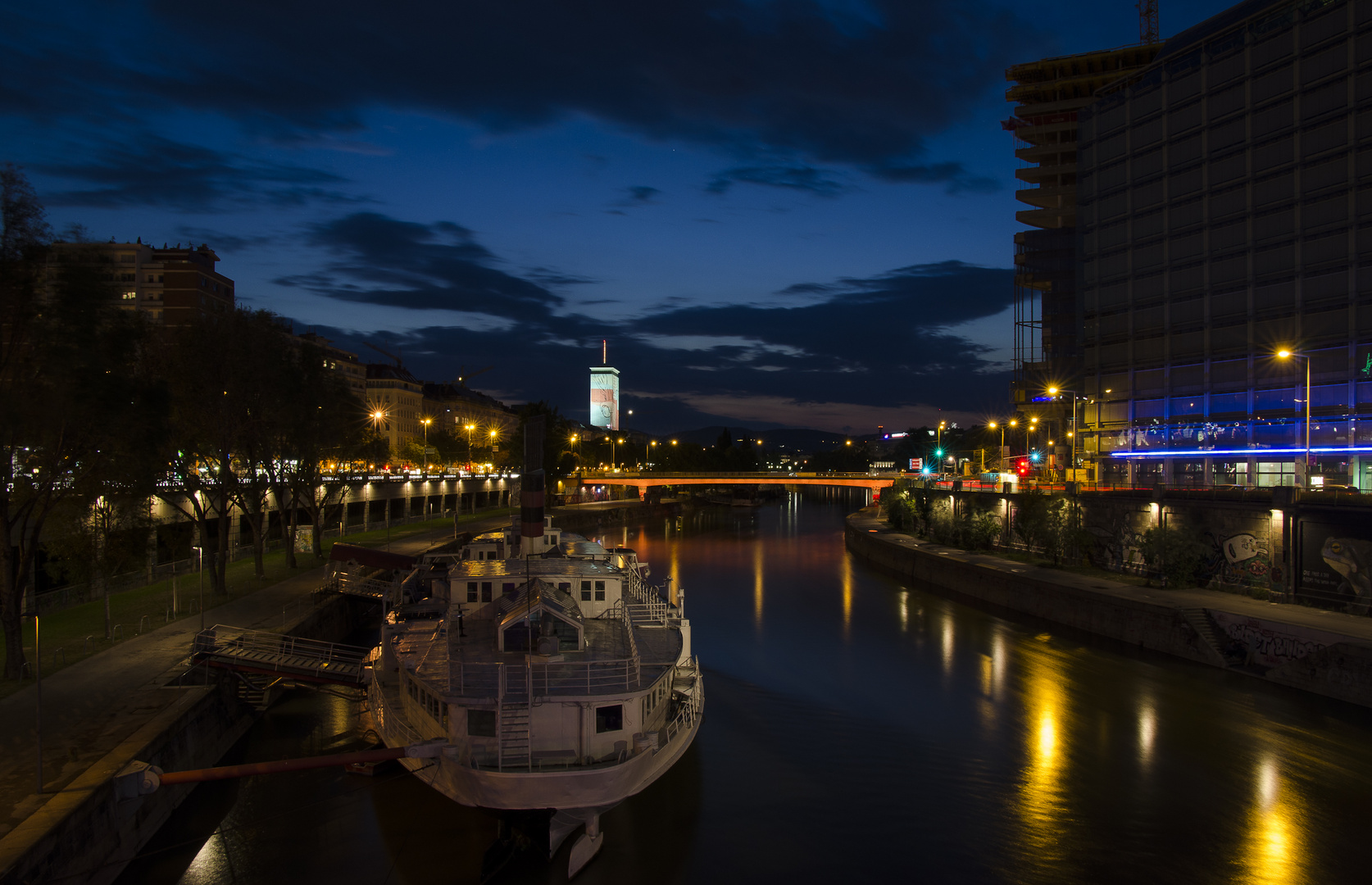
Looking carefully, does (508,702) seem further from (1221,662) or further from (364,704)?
(1221,662)

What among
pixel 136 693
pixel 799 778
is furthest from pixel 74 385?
pixel 799 778

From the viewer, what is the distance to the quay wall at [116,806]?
12.5m

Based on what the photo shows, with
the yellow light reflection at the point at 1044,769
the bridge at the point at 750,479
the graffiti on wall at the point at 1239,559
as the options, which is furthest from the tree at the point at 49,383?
the bridge at the point at 750,479

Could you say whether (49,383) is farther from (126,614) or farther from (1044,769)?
(1044,769)

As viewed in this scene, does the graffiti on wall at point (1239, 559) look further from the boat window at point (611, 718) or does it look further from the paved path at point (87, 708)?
the paved path at point (87, 708)

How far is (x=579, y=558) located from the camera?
88.4ft

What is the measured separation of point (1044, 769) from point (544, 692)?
14.7m

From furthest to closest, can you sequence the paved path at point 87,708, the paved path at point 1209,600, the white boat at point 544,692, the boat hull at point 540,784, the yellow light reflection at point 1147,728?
the paved path at point 1209,600, the yellow light reflection at point 1147,728, the white boat at point 544,692, the boat hull at point 540,784, the paved path at point 87,708

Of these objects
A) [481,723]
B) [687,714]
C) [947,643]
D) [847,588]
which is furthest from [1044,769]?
[847,588]

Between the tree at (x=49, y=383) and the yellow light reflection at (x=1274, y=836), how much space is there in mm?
28932

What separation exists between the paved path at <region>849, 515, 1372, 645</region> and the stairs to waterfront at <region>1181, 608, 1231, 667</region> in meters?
0.59

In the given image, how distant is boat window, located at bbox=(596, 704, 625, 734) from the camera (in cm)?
1709

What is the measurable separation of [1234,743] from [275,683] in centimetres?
3017

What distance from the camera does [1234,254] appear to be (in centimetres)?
6281
